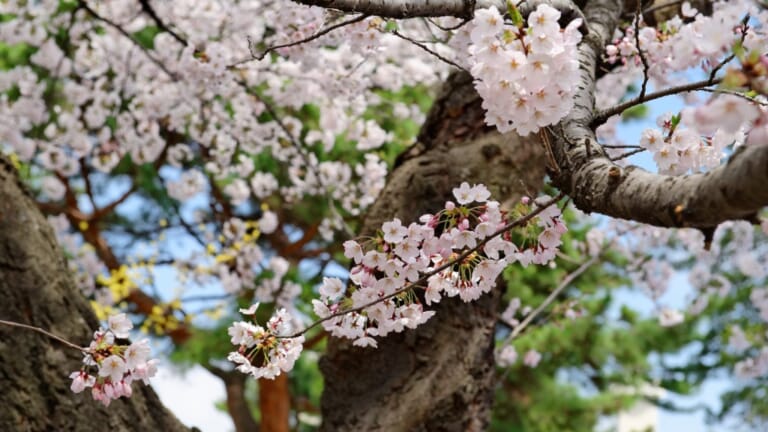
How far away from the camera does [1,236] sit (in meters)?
2.25

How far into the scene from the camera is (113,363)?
1.58 m

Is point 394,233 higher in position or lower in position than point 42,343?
lower

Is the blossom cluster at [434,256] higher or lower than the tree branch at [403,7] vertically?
lower

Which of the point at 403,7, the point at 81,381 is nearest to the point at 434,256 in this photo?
the point at 403,7

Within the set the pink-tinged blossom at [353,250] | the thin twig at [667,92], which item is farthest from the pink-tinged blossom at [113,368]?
the thin twig at [667,92]

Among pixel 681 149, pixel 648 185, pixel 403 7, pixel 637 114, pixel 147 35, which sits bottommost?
pixel 648 185

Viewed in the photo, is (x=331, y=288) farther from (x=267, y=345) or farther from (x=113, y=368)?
(x=113, y=368)

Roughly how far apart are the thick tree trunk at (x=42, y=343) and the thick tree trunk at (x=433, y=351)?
0.56m

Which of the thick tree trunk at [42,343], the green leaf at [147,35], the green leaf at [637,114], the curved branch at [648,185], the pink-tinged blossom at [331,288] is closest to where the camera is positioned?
the curved branch at [648,185]

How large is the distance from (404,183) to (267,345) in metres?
1.03

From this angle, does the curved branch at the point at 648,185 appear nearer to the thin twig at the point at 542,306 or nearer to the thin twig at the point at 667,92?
the thin twig at the point at 667,92

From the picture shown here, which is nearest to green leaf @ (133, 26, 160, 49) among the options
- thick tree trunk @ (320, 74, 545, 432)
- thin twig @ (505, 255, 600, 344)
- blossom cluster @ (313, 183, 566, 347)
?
thick tree trunk @ (320, 74, 545, 432)

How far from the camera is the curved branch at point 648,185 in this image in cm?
99

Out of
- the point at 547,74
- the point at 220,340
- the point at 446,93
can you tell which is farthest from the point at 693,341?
the point at 547,74
